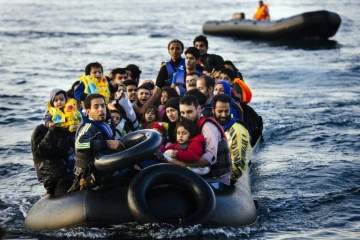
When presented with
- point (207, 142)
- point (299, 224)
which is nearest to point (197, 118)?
point (207, 142)

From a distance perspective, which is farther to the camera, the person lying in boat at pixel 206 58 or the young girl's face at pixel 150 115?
the person lying in boat at pixel 206 58

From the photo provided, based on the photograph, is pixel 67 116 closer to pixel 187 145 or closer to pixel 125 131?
pixel 125 131

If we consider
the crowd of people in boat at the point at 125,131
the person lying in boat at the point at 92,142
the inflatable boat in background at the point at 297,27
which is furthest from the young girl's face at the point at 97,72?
the inflatable boat in background at the point at 297,27

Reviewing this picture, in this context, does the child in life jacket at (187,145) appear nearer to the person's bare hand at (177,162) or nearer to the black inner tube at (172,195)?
the person's bare hand at (177,162)

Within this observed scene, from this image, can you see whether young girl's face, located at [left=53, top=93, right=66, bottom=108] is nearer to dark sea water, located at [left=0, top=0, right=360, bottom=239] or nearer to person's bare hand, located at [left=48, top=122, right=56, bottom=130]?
person's bare hand, located at [left=48, top=122, right=56, bottom=130]

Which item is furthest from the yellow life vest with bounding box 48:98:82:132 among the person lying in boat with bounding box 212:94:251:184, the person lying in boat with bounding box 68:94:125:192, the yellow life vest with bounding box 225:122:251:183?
the yellow life vest with bounding box 225:122:251:183

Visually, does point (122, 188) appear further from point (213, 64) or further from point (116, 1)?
point (116, 1)

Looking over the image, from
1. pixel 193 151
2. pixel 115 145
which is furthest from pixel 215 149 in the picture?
pixel 115 145

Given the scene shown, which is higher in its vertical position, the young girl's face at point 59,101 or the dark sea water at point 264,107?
the young girl's face at point 59,101

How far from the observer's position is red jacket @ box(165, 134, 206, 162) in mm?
8602

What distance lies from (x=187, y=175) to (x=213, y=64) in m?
5.77

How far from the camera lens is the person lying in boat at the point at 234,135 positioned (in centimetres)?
932

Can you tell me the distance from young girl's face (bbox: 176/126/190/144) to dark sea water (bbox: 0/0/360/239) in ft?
3.41

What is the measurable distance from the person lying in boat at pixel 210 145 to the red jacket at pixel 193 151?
1.7 inches
